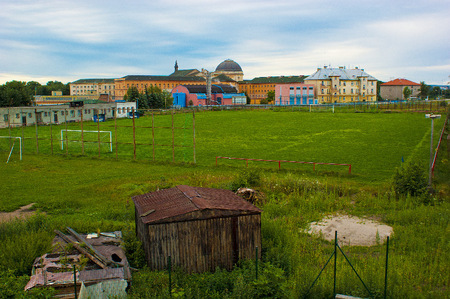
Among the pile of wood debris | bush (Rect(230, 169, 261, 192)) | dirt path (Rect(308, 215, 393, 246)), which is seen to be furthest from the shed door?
bush (Rect(230, 169, 261, 192))

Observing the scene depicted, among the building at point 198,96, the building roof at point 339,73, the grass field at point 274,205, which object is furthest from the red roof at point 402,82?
the grass field at point 274,205

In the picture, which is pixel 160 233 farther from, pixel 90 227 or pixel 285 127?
pixel 285 127

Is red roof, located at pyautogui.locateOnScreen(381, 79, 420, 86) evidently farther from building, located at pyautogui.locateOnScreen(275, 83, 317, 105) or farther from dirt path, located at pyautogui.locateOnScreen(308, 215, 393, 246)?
dirt path, located at pyautogui.locateOnScreen(308, 215, 393, 246)

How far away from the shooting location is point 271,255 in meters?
11.4

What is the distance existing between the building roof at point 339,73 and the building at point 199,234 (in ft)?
402

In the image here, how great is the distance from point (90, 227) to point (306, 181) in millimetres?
11176

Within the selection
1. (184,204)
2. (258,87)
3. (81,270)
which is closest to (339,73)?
(258,87)

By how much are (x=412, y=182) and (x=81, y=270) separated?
1491cm

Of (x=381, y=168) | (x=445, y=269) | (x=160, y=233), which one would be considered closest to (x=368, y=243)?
(x=445, y=269)

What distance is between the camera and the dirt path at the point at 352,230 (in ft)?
45.0

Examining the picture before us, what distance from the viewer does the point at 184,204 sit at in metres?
11.4

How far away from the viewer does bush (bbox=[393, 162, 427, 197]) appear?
18.6 meters

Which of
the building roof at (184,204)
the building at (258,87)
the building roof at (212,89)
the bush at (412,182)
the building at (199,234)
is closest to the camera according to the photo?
the building at (199,234)

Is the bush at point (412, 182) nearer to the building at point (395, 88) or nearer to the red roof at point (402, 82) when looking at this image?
the building at point (395, 88)
